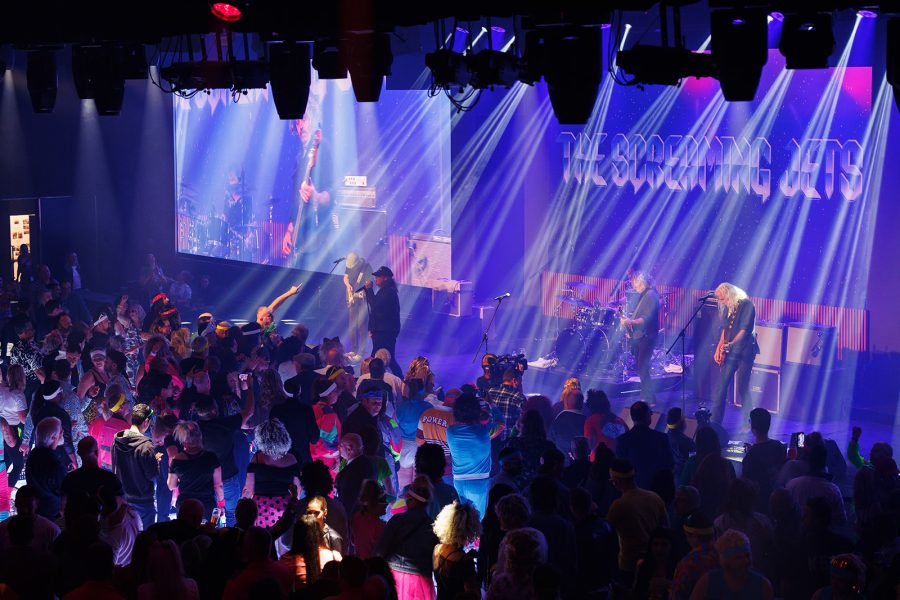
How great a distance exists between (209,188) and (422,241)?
18.7 ft

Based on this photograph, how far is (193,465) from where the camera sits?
6.61 meters

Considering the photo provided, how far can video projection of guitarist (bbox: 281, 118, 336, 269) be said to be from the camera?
56.4 ft

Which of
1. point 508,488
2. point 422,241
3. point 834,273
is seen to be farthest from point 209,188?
point 508,488

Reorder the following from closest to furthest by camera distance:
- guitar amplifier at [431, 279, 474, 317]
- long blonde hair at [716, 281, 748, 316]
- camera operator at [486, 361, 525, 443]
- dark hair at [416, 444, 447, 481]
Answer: dark hair at [416, 444, 447, 481], camera operator at [486, 361, 525, 443], long blonde hair at [716, 281, 748, 316], guitar amplifier at [431, 279, 474, 317]

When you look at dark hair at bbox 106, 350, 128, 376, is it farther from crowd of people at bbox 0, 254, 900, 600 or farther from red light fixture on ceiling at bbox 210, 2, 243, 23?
red light fixture on ceiling at bbox 210, 2, 243, 23

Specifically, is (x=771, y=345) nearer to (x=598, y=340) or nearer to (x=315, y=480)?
(x=598, y=340)

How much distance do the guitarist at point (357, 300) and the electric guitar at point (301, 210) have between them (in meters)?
2.94

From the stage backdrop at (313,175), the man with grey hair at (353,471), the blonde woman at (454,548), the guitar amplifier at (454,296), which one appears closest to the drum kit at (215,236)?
the stage backdrop at (313,175)

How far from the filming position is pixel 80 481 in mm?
6160

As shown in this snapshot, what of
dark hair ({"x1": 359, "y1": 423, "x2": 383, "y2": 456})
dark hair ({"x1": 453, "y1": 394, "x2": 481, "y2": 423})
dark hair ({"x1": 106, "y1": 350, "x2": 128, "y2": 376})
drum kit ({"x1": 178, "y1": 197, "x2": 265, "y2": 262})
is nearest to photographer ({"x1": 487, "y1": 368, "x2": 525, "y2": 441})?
dark hair ({"x1": 453, "y1": 394, "x2": 481, "y2": 423})

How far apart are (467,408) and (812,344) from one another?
638 cm

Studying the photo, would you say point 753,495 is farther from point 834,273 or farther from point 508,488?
point 834,273

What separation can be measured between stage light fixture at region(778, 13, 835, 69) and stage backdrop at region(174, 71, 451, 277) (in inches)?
370

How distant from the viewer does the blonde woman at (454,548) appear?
505cm
